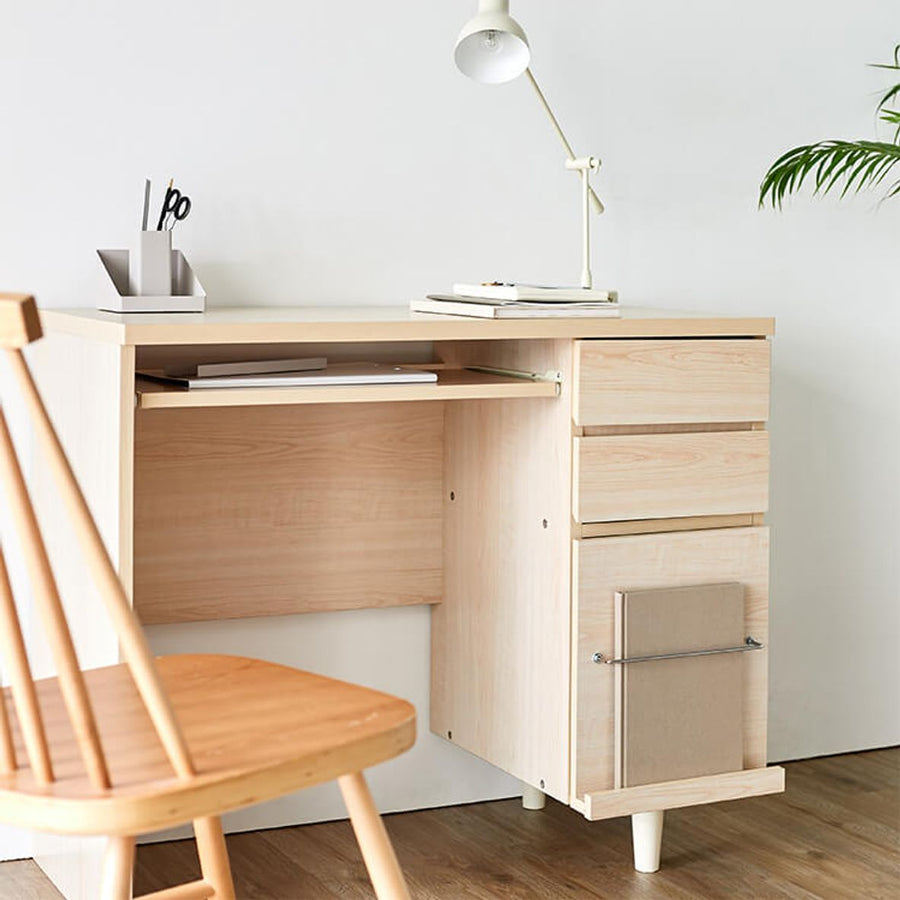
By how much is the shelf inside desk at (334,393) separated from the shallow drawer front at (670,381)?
2.7 inches

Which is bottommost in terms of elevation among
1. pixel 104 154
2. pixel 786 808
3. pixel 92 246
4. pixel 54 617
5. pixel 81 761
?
pixel 786 808

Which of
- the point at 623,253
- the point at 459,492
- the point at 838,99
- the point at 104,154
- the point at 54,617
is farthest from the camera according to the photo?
→ the point at 838,99

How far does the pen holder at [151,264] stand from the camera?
2.17m

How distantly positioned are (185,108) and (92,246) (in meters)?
0.26

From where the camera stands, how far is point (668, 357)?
2154 millimetres

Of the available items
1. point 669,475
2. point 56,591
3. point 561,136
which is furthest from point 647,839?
point 56,591

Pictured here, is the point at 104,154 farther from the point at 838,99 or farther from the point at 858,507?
the point at 858,507

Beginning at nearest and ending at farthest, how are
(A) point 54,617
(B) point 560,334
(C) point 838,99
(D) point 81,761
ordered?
(A) point 54,617 → (D) point 81,761 → (B) point 560,334 → (C) point 838,99

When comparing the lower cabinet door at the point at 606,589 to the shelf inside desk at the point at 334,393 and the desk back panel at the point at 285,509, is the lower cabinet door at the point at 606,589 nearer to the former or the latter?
the shelf inside desk at the point at 334,393

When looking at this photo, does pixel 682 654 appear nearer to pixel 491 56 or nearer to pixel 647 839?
pixel 647 839

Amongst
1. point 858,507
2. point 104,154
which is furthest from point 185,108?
point 858,507

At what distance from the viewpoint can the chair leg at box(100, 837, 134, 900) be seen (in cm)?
163

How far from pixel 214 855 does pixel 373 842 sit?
31 cm

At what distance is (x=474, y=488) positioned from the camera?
7.93 feet
